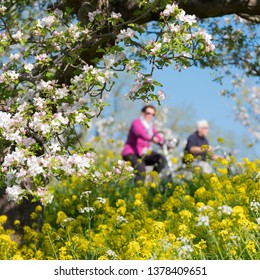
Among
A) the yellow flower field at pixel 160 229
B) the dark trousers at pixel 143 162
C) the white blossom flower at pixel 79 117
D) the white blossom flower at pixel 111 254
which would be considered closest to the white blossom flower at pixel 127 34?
the white blossom flower at pixel 79 117

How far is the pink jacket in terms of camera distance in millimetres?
14219

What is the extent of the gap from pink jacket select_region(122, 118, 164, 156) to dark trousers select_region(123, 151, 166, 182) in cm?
14

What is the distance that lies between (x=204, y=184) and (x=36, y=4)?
4467mm

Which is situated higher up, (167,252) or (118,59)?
(118,59)

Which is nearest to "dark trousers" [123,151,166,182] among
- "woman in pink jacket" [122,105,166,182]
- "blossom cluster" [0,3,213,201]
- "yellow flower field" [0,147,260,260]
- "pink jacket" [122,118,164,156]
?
"woman in pink jacket" [122,105,166,182]

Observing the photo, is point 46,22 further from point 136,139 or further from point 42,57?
point 136,139

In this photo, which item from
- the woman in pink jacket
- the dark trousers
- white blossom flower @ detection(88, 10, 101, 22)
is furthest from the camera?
the woman in pink jacket

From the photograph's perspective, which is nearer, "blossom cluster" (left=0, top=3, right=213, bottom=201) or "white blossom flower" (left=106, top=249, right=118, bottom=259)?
"blossom cluster" (left=0, top=3, right=213, bottom=201)

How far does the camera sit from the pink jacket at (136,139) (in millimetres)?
14219

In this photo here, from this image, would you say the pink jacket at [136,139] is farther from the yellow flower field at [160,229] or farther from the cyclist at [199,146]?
the yellow flower field at [160,229]

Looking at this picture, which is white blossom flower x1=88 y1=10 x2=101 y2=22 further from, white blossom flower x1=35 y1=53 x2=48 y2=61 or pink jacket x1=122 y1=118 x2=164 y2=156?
pink jacket x1=122 y1=118 x2=164 y2=156
